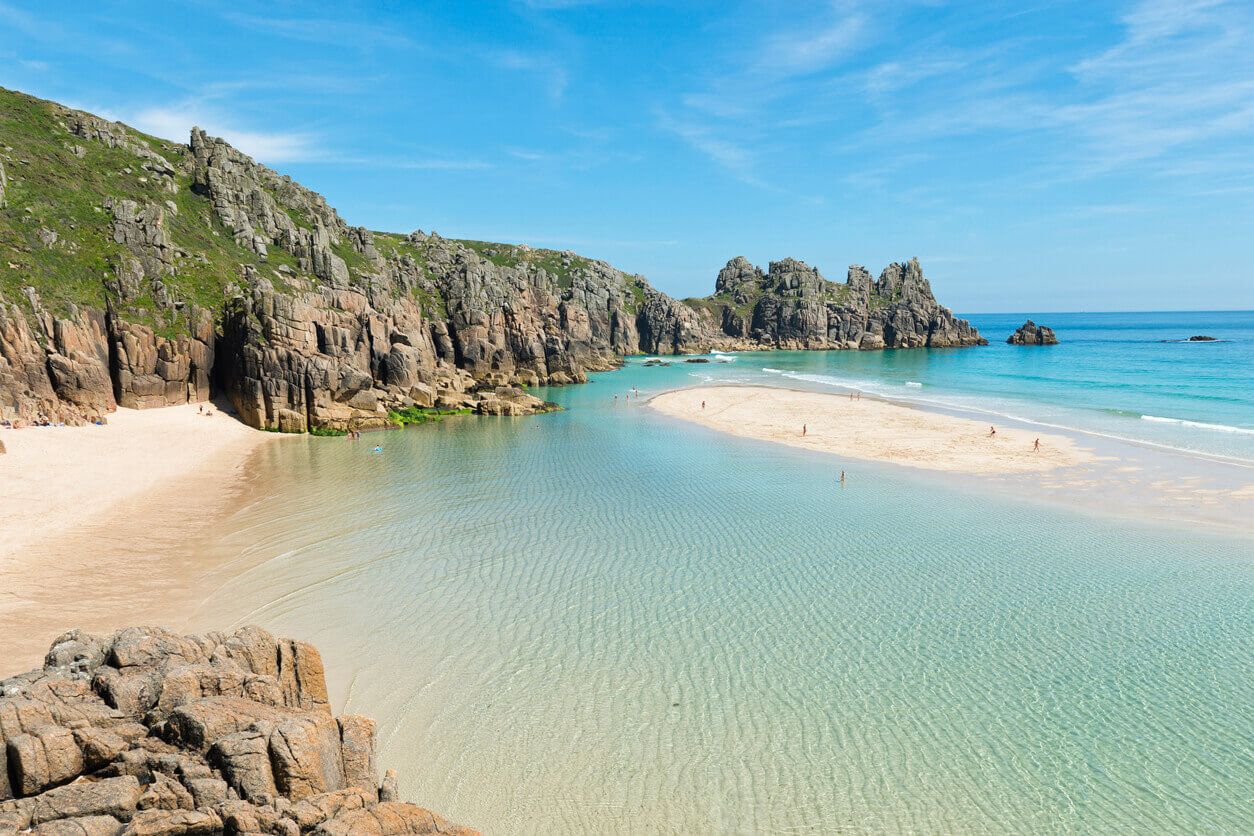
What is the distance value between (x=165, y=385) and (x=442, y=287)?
41847mm

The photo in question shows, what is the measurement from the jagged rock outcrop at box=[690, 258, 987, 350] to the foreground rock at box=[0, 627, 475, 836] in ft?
562

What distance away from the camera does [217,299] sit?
5047 cm

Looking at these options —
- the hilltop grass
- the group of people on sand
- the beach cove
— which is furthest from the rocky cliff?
the group of people on sand

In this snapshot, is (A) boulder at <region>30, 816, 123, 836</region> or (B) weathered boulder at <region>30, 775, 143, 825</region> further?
(B) weathered boulder at <region>30, 775, 143, 825</region>

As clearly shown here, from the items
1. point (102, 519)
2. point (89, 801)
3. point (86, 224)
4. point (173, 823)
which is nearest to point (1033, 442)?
point (173, 823)

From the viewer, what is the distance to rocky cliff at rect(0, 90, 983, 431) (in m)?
40.3

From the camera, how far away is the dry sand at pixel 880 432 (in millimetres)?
37188

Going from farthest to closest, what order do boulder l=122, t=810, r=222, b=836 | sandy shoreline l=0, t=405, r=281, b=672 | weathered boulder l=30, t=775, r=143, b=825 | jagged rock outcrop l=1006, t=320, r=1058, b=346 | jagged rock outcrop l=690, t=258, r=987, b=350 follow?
jagged rock outcrop l=690, t=258, r=987, b=350 → jagged rock outcrop l=1006, t=320, r=1058, b=346 → sandy shoreline l=0, t=405, r=281, b=672 → weathered boulder l=30, t=775, r=143, b=825 → boulder l=122, t=810, r=222, b=836

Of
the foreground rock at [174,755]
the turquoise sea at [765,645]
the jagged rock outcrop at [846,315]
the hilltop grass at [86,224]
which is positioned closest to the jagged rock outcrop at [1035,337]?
the jagged rock outcrop at [846,315]

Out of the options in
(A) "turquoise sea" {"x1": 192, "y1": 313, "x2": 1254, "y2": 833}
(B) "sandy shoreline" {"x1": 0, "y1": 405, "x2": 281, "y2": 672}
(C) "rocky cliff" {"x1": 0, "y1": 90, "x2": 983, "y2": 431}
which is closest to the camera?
(A) "turquoise sea" {"x1": 192, "y1": 313, "x2": 1254, "y2": 833}

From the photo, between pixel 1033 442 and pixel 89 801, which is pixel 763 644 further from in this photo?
pixel 1033 442

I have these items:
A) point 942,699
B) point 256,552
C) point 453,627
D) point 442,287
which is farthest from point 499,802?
point 442,287

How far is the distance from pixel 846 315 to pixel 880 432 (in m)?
142

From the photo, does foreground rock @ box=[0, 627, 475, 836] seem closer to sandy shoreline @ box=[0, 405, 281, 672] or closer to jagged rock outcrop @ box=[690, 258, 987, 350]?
sandy shoreline @ box=[0, 405, 281, 672]
